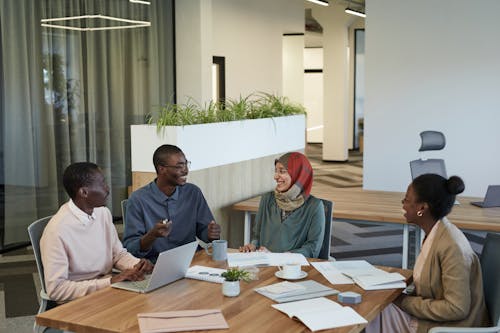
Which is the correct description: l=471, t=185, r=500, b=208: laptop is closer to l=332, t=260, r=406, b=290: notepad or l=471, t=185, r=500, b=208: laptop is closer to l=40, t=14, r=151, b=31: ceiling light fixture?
l=332, t=260, r=406, b=290: notepad

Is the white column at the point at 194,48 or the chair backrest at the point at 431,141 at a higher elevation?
the white column at the point at 194,48

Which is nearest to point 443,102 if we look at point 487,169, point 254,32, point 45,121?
point 487,169

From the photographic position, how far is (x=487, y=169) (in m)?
8.16

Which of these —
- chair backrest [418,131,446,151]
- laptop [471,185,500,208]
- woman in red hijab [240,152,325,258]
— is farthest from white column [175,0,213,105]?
woman in red hijab [240,152,325,258]

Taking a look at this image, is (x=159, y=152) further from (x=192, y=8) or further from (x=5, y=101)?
(x=192, y=8)

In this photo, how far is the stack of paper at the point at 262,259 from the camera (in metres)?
3.12

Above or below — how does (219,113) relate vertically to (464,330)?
above

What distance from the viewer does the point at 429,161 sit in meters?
5.95

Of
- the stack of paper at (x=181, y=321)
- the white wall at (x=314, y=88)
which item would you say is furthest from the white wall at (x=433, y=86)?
the white wall at (x=314, y=88)

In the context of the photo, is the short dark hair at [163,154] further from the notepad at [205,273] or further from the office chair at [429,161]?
the office chair at [429,161]

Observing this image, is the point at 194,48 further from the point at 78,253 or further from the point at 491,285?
the point at 491,285

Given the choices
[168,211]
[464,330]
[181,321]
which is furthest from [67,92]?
[464,330]

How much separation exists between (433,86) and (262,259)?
5.79 m

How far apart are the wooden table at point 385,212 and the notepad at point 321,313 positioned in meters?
2.34
